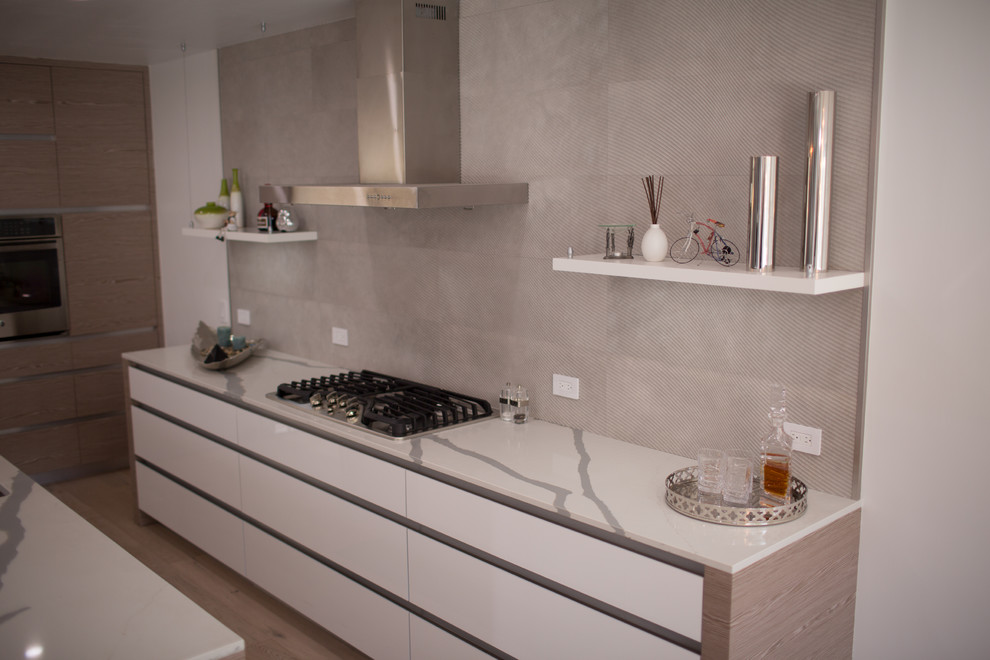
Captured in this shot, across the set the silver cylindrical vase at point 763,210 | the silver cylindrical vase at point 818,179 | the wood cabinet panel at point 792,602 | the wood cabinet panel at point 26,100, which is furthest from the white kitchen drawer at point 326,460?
the wood cabinet panel at point 26,100

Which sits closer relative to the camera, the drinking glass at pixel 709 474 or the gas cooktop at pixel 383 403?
the drinking glass at pixel 709 474

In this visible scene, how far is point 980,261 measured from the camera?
7.00 feet

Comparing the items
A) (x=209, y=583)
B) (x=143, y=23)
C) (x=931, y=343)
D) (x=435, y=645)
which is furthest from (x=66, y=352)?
(x=931, y=343)

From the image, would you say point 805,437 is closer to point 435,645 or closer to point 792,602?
point 792,602

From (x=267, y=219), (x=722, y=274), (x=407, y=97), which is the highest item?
(x=407, y=97)

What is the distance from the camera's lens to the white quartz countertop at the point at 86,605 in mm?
1634

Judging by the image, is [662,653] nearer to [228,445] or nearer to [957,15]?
[957,15]

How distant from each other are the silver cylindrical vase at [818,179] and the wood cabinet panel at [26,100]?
448 cm

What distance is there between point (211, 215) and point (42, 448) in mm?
1975

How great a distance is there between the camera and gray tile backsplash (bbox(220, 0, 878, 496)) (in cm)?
240

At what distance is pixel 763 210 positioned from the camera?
7.64 ft

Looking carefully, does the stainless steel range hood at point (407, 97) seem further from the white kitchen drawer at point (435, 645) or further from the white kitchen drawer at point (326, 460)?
the white kitchen drawer at point (435, 645)

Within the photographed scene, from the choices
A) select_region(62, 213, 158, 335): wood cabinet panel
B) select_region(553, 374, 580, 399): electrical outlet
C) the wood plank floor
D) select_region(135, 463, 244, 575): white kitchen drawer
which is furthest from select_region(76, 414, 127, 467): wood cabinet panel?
select_region(553, 374, 580, 399): electrical outlet

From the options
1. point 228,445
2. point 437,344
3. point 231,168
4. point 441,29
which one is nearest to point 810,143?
point 441,29
